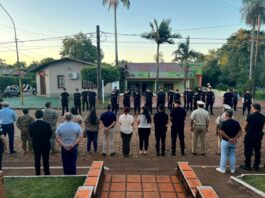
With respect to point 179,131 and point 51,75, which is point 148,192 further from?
point 51,75

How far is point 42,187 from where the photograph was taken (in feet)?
17.2

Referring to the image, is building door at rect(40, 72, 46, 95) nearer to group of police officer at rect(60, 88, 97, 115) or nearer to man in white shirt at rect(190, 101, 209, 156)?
group of police officer at rect(60, 88, 97, 115)

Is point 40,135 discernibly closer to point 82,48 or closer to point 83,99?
point 83,99

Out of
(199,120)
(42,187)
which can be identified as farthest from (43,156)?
(199,120)

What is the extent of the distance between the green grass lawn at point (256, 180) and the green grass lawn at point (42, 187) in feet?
11.9

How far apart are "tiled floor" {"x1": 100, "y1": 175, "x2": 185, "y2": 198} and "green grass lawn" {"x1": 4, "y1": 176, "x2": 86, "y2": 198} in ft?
2.13

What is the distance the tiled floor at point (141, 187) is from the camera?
5133mm

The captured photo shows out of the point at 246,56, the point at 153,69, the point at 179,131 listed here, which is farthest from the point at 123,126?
the point at 246,56

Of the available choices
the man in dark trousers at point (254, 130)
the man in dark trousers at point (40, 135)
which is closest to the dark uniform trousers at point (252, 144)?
the man in dark trousers at point (254, 130)

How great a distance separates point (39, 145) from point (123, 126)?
2689mm

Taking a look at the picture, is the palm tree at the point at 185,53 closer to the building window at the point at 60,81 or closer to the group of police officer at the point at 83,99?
the building window at the point at 60,81

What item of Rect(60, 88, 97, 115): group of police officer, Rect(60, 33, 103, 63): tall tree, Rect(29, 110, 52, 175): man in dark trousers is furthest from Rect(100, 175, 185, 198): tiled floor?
Rect(60, 33, 103, 63): tall tree

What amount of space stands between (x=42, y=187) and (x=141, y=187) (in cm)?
202

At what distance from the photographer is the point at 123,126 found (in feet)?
25.9
